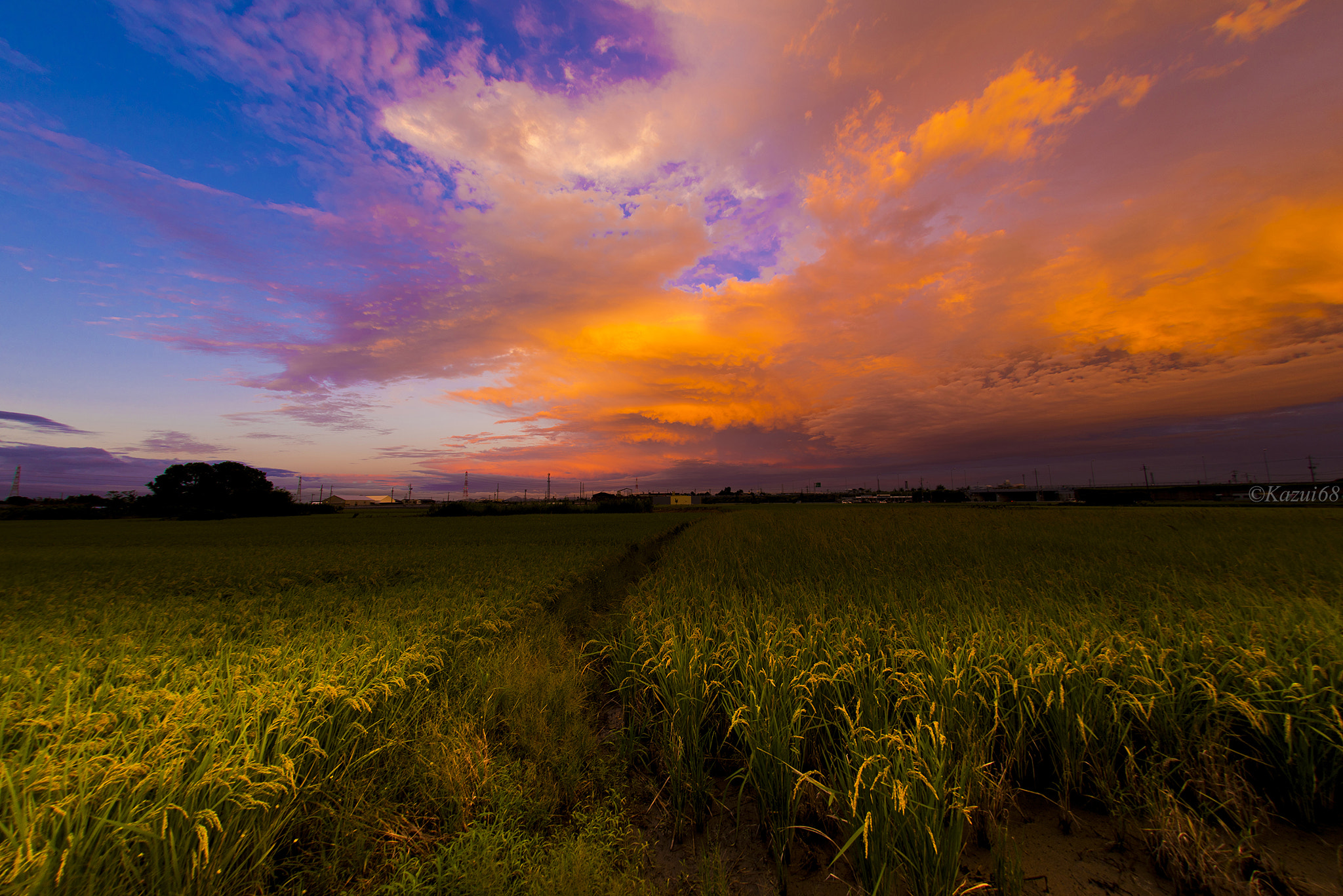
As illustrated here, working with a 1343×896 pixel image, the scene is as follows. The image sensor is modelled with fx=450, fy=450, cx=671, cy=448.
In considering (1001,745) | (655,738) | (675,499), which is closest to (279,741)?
(655,738)

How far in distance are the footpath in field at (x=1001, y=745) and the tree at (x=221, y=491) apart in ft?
287

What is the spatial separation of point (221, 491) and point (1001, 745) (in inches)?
4242

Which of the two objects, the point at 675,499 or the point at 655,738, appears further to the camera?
the point at 675,499

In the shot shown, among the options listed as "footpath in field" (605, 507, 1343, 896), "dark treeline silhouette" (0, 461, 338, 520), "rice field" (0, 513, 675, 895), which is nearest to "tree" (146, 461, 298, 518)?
"dark treeline silhouette" (0, 461, 338, 520)

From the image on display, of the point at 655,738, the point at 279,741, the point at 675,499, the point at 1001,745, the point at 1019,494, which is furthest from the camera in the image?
the point at 675,499

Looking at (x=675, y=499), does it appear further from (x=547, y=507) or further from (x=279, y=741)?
(x=279, y=741)

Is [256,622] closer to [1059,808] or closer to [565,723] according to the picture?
[565,723]

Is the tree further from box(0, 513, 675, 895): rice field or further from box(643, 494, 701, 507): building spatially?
box(643, 494, 701, 507): building

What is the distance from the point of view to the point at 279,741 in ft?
11.1

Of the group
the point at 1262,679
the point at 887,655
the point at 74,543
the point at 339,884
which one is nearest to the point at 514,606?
the point at 339,884

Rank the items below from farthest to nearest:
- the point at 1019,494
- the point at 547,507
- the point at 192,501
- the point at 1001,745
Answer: the point at 1019,494 < the point at 547,507 < the point at 192,501 < the point at 1001,745

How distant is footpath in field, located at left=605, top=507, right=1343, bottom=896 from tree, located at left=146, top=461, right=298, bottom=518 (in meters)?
87.4

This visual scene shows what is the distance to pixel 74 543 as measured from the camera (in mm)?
27094

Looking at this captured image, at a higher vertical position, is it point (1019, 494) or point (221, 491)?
point (221, 491)
